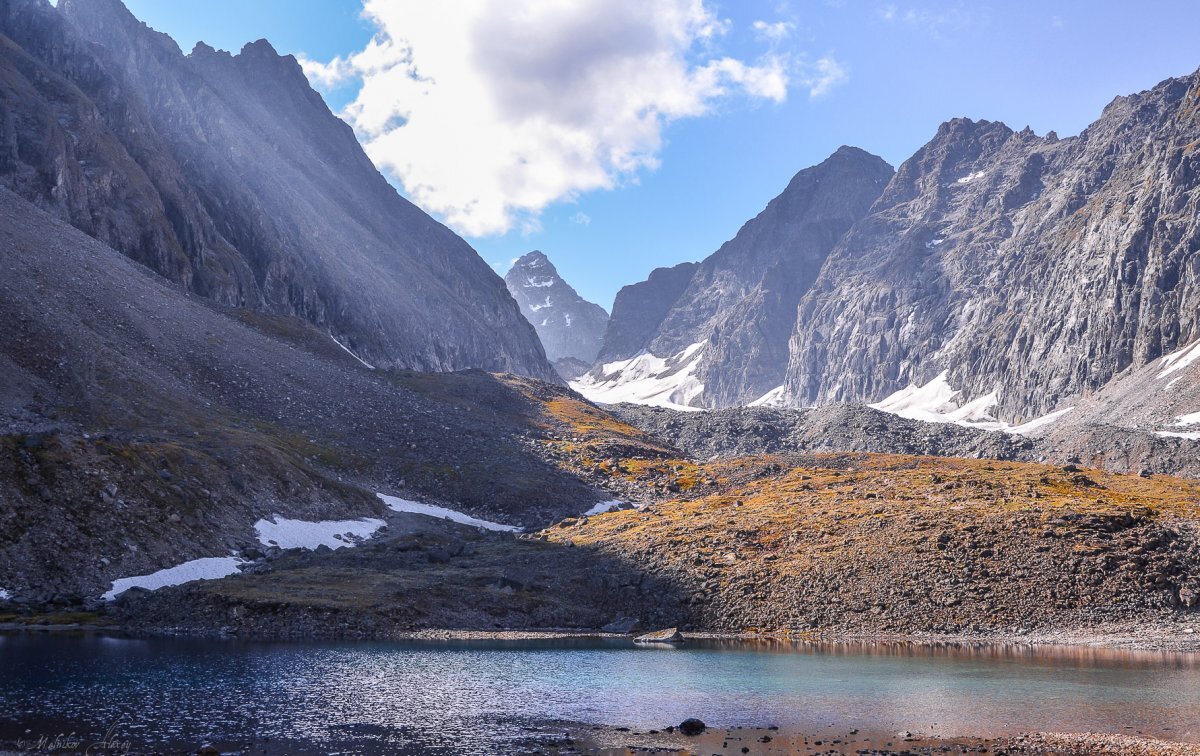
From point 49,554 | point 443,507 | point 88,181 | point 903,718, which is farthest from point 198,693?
point 88,181

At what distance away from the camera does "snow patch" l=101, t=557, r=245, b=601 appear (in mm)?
63906

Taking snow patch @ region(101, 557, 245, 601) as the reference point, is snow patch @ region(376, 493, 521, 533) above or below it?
above

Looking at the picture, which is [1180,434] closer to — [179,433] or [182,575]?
[179,433]

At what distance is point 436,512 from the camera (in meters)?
106

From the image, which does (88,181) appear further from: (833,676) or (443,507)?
(833,676)

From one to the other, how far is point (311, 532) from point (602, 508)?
38419 millimetres

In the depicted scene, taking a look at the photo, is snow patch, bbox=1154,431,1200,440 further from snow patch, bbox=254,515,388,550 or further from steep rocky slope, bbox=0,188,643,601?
snow patch, bbox=254,515,388,550

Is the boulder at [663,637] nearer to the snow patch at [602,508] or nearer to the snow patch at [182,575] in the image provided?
the snow patch at [182,575]

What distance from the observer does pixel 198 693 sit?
123 ft

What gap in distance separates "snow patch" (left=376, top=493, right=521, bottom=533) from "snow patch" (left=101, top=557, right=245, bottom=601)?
101 feet

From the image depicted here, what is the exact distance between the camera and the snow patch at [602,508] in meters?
109
